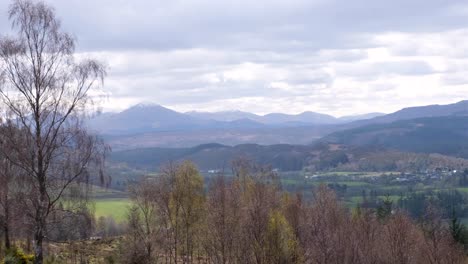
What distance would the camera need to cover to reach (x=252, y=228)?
135ft

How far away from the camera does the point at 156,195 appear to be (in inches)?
1964

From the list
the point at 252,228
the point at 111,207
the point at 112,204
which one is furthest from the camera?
the point at 112,204

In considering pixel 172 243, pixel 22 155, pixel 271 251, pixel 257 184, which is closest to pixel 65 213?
pixel 22 155

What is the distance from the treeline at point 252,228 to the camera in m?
41.4

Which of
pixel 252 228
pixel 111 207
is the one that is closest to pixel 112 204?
pixel 111 207

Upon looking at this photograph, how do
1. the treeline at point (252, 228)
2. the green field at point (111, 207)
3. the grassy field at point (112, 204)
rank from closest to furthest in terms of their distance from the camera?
1. the treeline at point (252, 228)
2. the grassy field at point (112, 204)
3. the green field at point (111, 207)

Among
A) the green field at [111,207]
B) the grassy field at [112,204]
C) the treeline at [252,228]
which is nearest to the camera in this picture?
the treeline at [252,228]

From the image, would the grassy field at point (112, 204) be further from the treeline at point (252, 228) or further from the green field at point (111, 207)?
the treeline at point (252, 228)

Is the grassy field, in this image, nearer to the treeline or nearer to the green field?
the green field

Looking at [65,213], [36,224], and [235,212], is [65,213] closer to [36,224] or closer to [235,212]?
[36,224]

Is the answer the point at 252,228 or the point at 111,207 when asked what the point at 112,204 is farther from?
the point at 252,228

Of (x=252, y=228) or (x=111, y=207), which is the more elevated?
(x=252, y=228)

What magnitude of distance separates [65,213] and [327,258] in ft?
61.5

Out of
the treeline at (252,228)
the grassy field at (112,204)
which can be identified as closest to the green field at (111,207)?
the grassy field at (112,204)
